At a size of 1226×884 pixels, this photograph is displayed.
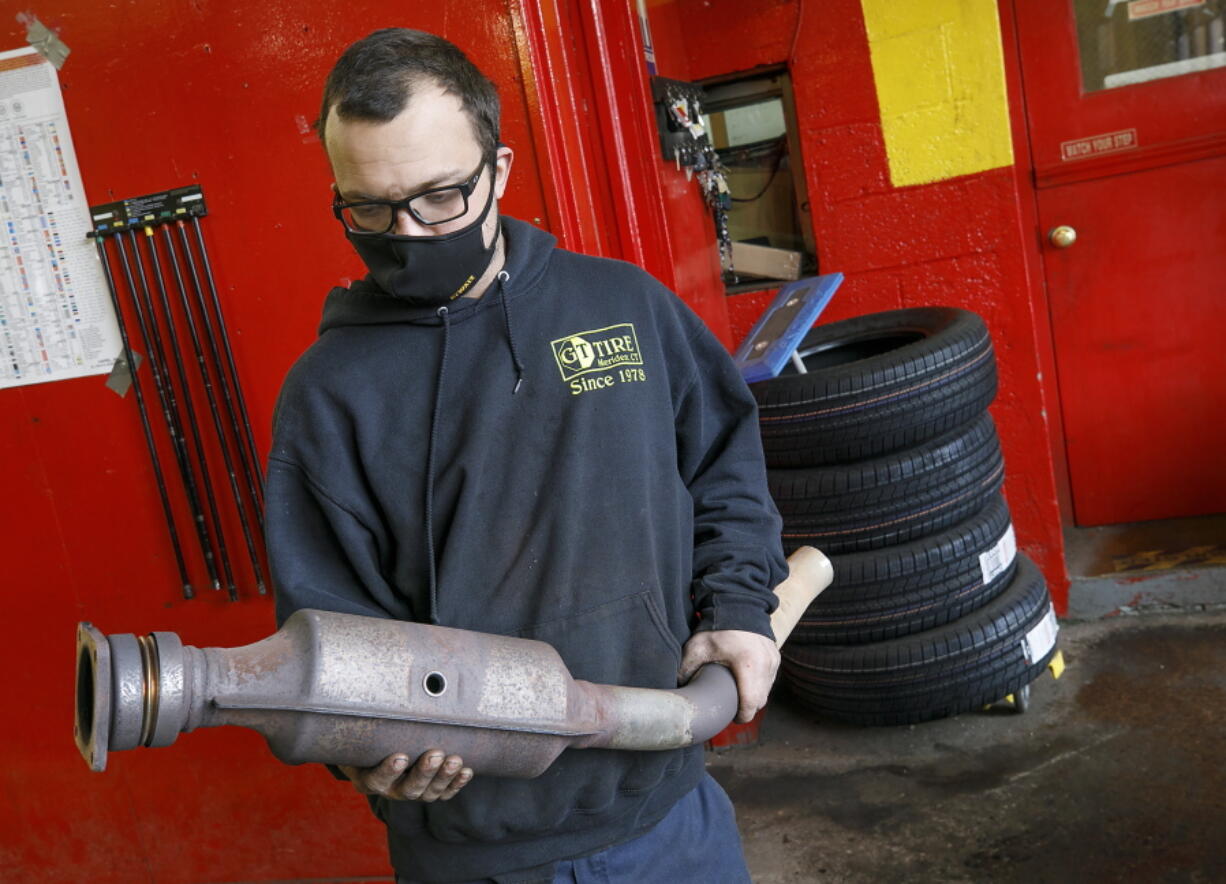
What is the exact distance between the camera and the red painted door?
3746 millimetres

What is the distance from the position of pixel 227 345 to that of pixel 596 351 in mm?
1324

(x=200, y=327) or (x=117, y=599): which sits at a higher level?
(x=200, y=327)

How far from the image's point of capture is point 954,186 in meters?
3.68

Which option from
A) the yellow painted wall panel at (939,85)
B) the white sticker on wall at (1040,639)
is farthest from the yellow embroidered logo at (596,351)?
the yellow painted wall panel at (939,85)

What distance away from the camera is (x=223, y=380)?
2.53m

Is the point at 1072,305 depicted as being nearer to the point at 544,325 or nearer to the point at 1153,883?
the point at 1153,883

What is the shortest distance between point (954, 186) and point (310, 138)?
86.6 inches

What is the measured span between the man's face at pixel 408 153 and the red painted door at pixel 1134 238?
3090mm

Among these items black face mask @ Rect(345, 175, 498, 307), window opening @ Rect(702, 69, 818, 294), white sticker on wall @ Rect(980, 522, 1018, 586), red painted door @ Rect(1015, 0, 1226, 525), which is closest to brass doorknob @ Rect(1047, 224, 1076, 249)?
red painted door @ Rect(1015, 0, 1226, 525)

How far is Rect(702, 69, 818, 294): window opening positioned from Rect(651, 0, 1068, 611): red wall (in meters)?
0.10

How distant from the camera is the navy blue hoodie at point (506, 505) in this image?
1415mm

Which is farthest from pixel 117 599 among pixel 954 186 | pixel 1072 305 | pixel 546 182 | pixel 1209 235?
pixel 1209 235

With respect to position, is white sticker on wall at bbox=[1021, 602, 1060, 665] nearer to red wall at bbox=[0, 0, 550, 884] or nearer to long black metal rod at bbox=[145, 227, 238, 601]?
red wall at bbox=[0, 0, 550, 884]

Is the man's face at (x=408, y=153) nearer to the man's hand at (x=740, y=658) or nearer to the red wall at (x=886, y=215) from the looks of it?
the man's hand at (x=740, y=658)
